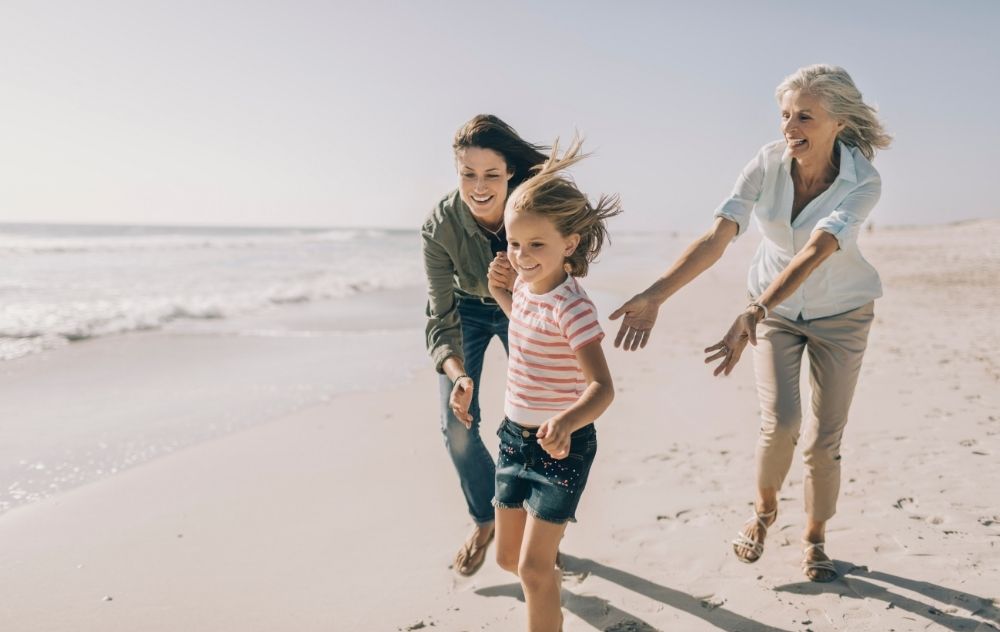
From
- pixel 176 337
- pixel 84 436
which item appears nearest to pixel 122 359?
pixel 176 337

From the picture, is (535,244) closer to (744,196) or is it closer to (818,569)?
(744,196)

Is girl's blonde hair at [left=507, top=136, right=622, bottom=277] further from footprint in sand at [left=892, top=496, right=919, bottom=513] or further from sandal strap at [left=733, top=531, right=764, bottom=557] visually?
footprint in sand at [left=892, top=496, right=919, bottom=513]

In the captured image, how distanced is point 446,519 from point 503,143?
217 centimetres

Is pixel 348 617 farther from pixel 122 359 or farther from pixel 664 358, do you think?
pixel 122 359

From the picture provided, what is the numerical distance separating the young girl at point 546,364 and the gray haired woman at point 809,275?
19.3 inches

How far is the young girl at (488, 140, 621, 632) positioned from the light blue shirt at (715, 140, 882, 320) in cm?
109

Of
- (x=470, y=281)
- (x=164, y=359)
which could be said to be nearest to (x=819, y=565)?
(x=470, y=281)

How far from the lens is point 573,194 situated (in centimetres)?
251

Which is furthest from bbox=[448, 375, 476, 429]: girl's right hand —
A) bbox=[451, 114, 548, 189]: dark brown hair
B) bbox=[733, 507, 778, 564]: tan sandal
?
bbox=[733, 507, 778, 564]: tan sandal

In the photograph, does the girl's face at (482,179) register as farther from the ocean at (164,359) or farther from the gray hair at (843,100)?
the ocean at (164,359)

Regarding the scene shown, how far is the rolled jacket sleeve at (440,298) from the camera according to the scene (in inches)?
131

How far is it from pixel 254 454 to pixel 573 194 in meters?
3.61

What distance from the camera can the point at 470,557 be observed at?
11.5 ft

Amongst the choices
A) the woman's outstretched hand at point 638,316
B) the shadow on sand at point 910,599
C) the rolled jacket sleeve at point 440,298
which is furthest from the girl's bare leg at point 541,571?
the shadow on sand at point 910,599
